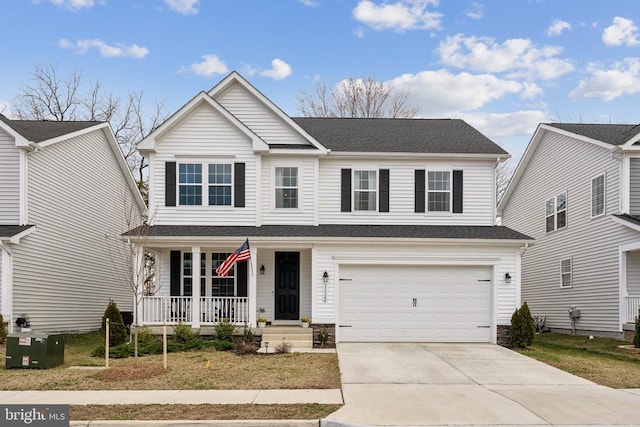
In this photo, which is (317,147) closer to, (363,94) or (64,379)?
(64,379)

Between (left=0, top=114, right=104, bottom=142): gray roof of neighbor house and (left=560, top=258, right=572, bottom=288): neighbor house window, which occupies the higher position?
(left=0, top=114, right=104, bottom=142): gray roof of neighbor house

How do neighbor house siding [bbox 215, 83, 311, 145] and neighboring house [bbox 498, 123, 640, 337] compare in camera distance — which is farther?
neighbor house siding [bbox 215, 83, 311, 145]

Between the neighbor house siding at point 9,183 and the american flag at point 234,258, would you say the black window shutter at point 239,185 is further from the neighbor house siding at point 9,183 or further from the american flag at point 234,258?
the neighbor house siding at point 9,183

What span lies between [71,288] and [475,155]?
14976mm

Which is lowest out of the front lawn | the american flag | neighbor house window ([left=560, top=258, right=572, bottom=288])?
the front lawn

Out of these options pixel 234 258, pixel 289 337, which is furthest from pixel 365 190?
pixel 289 337

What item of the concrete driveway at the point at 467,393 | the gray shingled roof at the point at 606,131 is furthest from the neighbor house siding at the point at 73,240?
the gray shingled roof at the point at 606,131

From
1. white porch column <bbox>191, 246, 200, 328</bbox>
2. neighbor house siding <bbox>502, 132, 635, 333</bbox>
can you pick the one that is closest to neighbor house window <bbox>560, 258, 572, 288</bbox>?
neighbor house siding <bbox>502, 132, 635, 333</bbox>

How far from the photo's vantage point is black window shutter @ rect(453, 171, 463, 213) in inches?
803

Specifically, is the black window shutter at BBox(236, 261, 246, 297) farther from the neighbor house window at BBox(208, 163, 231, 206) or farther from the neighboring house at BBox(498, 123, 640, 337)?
the neighboring house at BBox(498, 123, 640, 337)

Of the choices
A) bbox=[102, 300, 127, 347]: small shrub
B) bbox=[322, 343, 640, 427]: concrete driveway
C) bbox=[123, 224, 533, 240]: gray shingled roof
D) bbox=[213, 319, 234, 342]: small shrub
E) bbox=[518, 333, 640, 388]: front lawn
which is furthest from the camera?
bbox=[123, 224, 533, 240]: gray shingled roof

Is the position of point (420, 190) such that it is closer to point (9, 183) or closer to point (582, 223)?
point (582, 223)

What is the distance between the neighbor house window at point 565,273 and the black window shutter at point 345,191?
361 inches

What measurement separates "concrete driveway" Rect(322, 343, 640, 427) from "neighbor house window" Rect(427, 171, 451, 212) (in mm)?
5451
